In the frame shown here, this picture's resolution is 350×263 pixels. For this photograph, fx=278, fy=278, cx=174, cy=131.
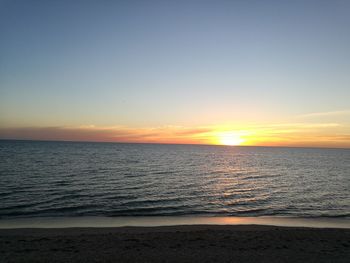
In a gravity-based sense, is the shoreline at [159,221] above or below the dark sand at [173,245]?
below

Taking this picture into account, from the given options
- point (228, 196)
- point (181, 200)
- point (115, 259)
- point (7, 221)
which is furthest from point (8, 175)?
point (115, 259)

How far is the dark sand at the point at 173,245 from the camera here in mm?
11711

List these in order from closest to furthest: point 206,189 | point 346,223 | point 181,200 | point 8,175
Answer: point 346,223 → point 181,200 → point 206,189 → point 8,175

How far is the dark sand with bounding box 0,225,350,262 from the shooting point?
11711 mm

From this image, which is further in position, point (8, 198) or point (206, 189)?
point (206, 189)

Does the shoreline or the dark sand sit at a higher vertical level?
the dark sand

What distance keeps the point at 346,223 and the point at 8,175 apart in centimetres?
3921

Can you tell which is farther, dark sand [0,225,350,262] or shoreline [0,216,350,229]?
shoreline [0,216,350,229]

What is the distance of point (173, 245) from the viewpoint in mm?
13391

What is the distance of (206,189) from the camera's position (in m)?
33.7

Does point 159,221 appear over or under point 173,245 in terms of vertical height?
under

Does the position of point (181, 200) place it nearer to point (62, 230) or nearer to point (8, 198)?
point (62, 230)

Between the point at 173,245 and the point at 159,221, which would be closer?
the point at 173,245

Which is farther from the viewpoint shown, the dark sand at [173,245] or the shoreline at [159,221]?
the shoreline at [159,221]
